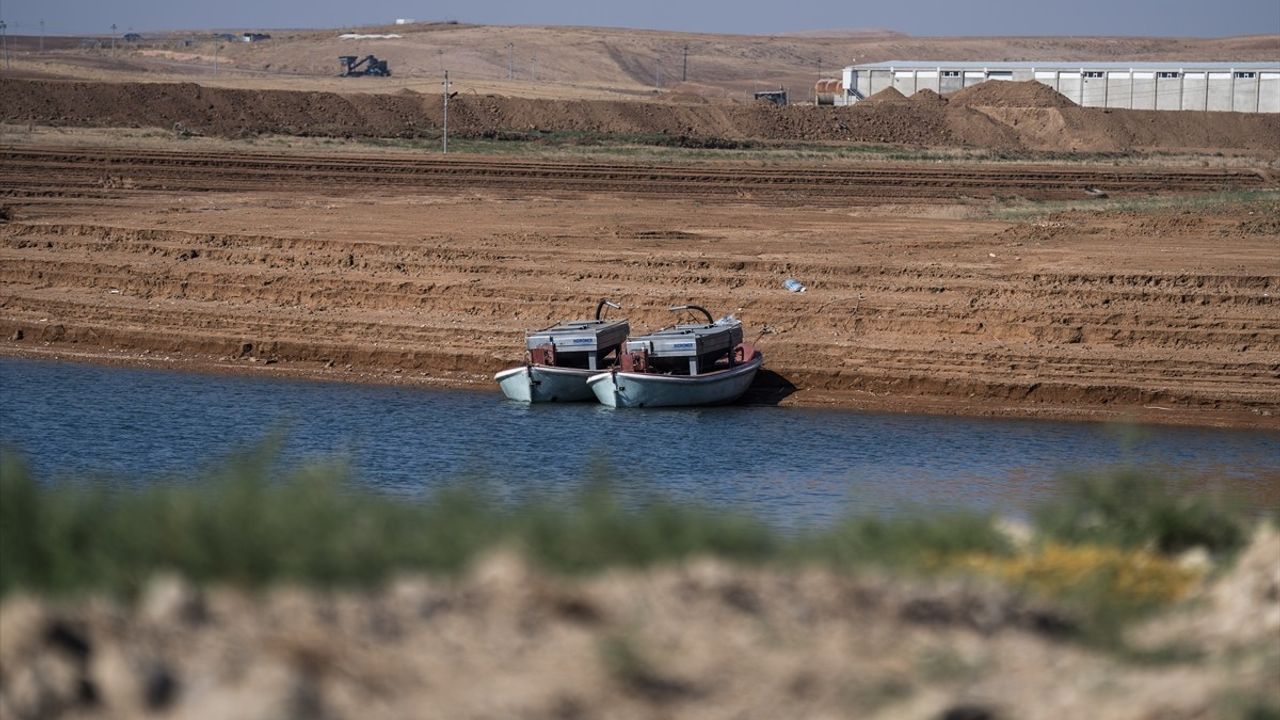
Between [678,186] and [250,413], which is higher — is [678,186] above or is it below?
above

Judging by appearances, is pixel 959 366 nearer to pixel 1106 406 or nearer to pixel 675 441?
pixel 1106 406

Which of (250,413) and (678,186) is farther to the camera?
(678,186)

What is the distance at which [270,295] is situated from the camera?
100 feet

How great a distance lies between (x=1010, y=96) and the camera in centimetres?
8706

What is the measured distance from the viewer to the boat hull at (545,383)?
24109 millimetres

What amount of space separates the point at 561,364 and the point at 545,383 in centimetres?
73

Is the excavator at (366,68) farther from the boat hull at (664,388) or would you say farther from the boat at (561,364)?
the boat hull at (664,388)

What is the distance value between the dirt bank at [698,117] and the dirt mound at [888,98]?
510mm

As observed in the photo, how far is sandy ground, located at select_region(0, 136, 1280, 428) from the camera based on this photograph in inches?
1010

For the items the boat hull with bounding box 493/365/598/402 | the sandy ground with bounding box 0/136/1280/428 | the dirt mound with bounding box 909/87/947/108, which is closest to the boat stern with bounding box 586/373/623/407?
the boat hull with bounding box 493/365/598/402

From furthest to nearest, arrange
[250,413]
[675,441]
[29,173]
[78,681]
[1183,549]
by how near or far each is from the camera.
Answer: [29,173]
[250,413]
[675,441]
[1183,549]
[78,681]

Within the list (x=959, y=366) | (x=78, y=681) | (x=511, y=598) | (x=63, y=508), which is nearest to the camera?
(x=78, y=681)

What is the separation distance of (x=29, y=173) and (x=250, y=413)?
946 inches

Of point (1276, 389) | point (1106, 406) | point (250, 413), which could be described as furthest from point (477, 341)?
point (1276, 389)
